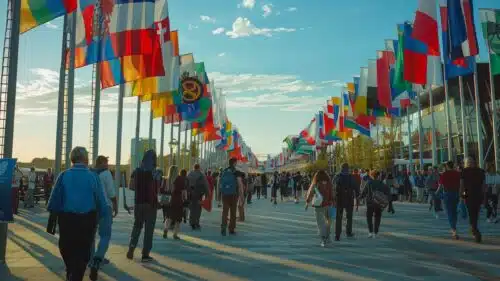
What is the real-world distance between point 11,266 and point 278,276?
4476mm

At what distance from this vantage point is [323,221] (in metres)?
11.1

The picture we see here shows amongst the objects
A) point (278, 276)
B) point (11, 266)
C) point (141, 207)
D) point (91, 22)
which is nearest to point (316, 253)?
point (278, 276)

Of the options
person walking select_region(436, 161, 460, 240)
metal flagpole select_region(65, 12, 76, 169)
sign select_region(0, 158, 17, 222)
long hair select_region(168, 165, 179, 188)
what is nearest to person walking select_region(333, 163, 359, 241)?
person walking select_region(436, 161, 460, 240)

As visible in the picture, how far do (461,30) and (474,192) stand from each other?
10.3 meters

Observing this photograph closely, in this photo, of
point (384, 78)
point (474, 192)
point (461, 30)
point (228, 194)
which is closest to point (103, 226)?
point (228, 194)

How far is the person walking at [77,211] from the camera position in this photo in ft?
17.9

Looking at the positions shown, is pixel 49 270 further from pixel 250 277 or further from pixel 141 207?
pixel 250 277

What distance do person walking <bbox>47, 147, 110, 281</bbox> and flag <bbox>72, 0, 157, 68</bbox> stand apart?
9.32m

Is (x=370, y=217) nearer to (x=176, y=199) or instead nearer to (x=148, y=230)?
(x=176, y=199)

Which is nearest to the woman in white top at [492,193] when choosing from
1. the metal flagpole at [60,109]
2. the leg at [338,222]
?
the leg at [338,222]

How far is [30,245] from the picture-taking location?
10.8 metres

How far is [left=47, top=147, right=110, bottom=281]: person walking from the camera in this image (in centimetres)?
546

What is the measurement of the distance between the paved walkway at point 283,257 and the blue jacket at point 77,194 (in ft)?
6.66

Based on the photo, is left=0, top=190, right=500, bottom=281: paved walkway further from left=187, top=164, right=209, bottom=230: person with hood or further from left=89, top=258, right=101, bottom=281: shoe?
left=187, top=164, right=209, bottom=230: person with hood
